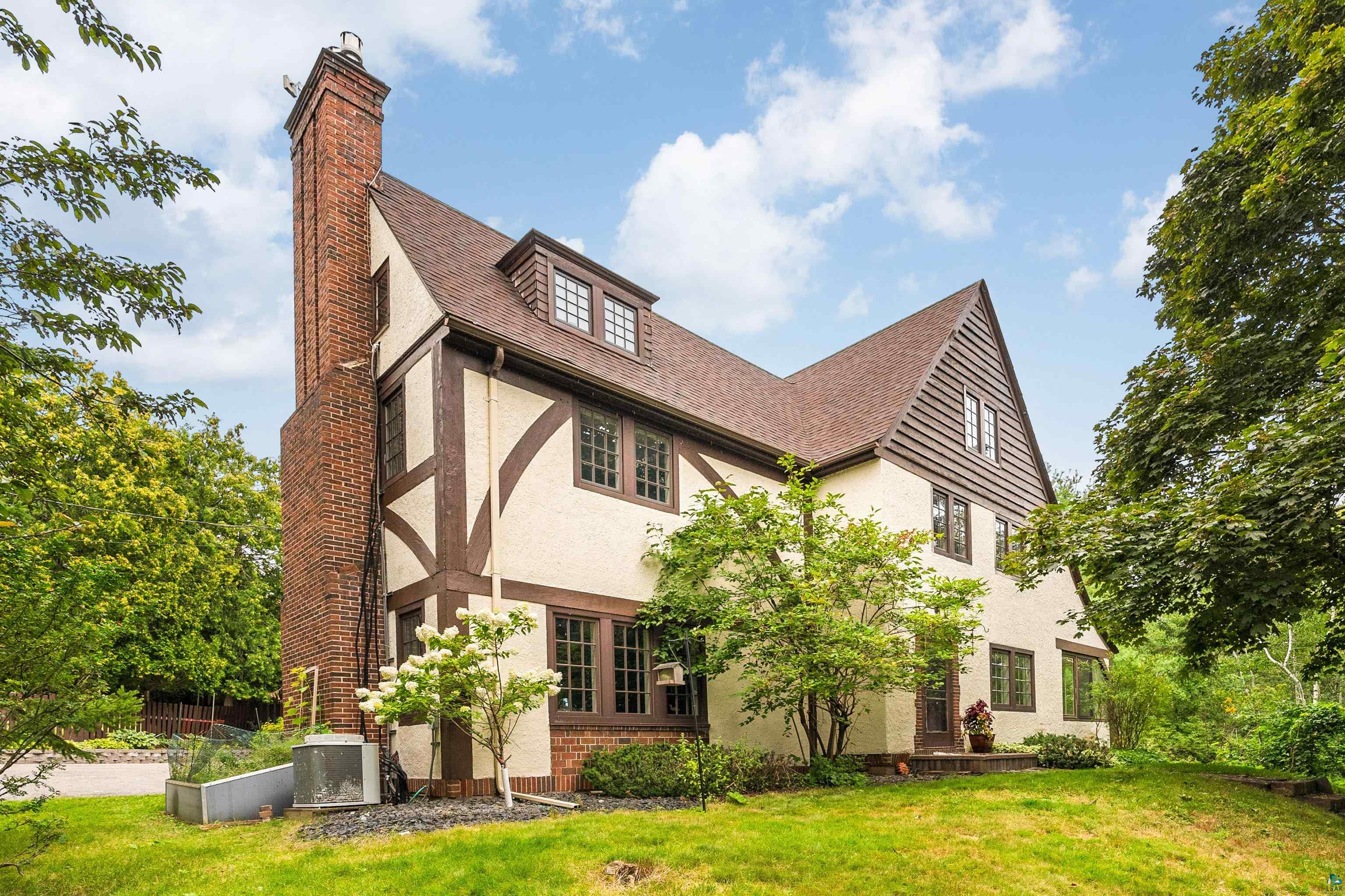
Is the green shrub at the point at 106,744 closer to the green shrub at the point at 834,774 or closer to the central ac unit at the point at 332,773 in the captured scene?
the central ac unit at the point at 332,773

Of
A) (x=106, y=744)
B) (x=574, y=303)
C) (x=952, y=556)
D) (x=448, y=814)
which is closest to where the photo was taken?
(x=448, y=814)

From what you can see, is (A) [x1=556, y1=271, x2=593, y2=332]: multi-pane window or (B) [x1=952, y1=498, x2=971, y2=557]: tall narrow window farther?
(B) [x1=952, y1=498, x2=971, y2=557]: tall narrow window

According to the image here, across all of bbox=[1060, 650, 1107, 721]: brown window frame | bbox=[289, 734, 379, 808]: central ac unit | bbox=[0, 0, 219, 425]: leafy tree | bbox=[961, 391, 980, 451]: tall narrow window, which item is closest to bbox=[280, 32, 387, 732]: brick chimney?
bbox=[289, 734, 379, 808]: central ac unit

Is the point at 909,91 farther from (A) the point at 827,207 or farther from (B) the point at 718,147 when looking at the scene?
(B) the point at 718,147

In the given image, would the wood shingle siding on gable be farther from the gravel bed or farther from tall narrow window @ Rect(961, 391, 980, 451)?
the gravel bed

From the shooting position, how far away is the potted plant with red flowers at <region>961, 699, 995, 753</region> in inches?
610

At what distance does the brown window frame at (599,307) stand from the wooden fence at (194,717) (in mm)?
16399

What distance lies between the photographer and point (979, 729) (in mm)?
15578

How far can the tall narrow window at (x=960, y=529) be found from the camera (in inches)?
688

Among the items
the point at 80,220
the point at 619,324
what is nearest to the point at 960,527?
the point at 619,324

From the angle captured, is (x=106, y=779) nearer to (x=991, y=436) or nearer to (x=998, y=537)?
(x=998, y=537)

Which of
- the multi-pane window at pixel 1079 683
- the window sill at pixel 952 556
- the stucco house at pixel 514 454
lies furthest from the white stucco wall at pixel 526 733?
the multi-pane window at pixel 1079 683

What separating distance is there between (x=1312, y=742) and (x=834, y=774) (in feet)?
22.8

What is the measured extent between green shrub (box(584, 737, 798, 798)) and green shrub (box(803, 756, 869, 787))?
0.46 m
